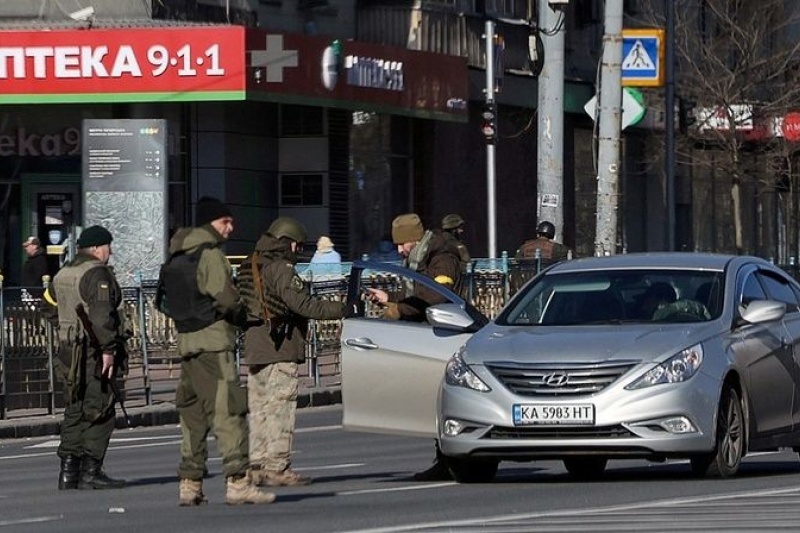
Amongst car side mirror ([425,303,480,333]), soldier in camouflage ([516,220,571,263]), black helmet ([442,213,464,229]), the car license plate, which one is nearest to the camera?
the car license plate

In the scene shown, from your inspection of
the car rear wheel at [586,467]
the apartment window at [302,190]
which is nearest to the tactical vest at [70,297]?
the car rear wheel at [586,467]

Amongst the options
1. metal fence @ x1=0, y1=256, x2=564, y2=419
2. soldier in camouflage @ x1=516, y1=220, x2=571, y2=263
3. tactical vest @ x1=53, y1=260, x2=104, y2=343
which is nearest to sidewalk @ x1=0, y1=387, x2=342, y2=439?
metal fence @ x1=0, y1=256, x2=564, y2=419

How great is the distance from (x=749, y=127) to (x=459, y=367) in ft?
118

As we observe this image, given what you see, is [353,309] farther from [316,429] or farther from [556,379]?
[316,429]

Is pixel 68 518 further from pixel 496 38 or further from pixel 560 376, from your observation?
pixel 496 38

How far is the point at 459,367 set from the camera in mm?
14992

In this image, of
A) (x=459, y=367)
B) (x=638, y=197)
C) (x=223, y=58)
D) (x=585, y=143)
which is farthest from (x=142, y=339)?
(x=638, y=197)

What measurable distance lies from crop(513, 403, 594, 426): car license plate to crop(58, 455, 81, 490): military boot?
3791mm

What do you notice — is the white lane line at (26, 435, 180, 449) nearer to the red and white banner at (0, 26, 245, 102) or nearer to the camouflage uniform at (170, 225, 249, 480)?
the camouflage uniform at (170, 225, 249, 480)

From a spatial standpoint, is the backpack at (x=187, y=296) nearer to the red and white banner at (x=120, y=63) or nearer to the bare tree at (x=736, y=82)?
the red and white banner at (x=120, y=63)

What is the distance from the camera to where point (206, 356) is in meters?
14.2

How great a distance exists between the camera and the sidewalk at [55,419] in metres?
24.6

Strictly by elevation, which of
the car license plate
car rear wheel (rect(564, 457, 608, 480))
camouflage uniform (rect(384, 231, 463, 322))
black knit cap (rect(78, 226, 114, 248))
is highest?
black knit cap (rect(78, 226, 114, 248))

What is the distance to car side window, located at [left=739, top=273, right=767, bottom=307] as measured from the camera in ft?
51.6
